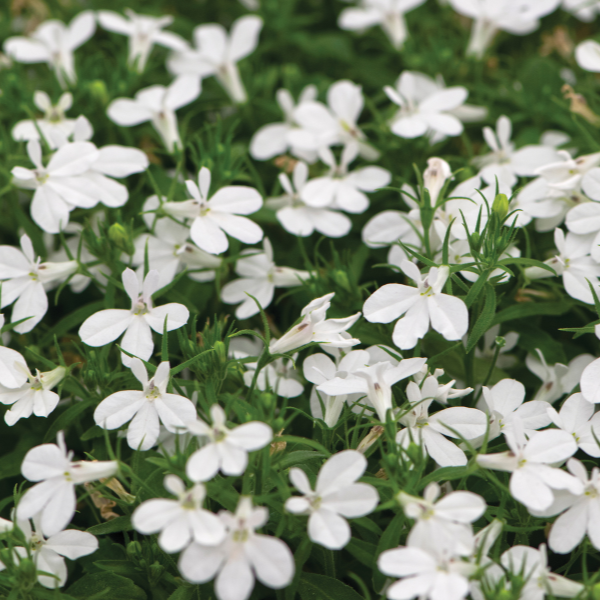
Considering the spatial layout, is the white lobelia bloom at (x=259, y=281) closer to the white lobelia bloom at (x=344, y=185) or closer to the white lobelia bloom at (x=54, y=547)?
the white lobelia bloom at (x=344, y=185)

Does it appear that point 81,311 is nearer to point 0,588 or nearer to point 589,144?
point 0,588

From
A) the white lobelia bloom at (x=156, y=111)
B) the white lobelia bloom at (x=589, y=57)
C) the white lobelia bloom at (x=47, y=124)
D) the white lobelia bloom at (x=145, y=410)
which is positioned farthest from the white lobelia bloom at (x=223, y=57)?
the white lobelia bloom at (x=145, y=410)

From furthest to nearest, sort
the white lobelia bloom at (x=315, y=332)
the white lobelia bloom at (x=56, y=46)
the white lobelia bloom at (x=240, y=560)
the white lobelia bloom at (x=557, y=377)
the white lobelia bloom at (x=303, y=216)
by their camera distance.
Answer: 1. the white lobelia bloom at (x=56, y=46)
2. the white lobelia bloom at (x=303, y=216)
3. the white lobelia bloom at (x=557, y=377)
4. the white lobelia bloom at (x=315, y=332)
5. the white lobelia bloom at (x=240, y=560)

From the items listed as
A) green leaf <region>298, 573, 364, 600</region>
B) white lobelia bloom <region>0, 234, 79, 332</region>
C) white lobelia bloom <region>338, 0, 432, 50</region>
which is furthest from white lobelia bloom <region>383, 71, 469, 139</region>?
green leaf <region>298, 573, 364, 600</region>

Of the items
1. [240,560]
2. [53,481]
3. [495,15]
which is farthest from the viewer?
[495,15]

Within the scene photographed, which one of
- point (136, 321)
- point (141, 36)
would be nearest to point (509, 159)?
point (136, 321)

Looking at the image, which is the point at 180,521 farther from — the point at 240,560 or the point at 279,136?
the point at 279,136

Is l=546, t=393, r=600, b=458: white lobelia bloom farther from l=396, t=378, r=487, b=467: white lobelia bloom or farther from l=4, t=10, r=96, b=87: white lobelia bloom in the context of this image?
l=4, t=10, r=96, b=87: white lobelia bloom
